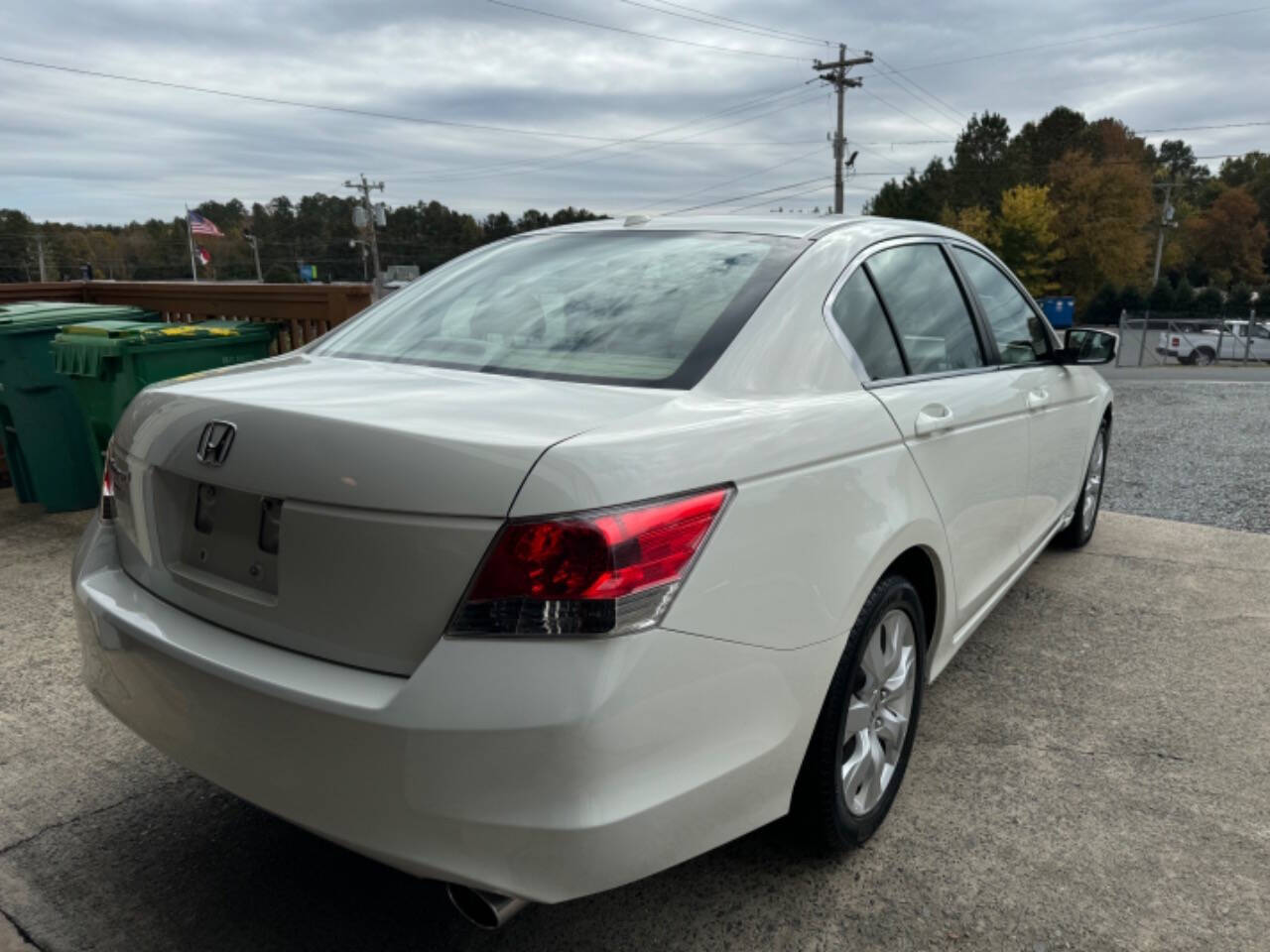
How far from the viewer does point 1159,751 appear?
2.91m

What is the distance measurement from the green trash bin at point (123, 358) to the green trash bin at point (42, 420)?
0.19 meters

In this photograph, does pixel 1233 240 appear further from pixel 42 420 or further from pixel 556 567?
pixel 556 567

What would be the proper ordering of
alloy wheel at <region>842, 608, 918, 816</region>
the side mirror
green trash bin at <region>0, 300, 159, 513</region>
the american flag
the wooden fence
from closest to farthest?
alloy wheel at <region>842, 608, 918, 816</region> → the side mirror → green trash bin at <region>0, 300, 159, 513</region> → the wooden fence → the american flag

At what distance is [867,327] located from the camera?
2.51 meters

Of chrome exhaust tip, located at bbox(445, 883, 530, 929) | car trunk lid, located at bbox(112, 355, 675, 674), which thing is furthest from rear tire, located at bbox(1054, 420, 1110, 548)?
chrome exhaust tip, located at bbox(445, 883, 530, 929)

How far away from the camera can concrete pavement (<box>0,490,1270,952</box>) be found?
213cm

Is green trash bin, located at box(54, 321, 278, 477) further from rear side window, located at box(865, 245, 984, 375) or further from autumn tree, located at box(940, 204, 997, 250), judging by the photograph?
autumn tree, located at box(940, 204, 997, 250)

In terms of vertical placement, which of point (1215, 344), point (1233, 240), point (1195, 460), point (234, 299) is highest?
point (1233, 240)

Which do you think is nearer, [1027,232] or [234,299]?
[234,299]

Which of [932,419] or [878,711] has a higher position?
[932,419]

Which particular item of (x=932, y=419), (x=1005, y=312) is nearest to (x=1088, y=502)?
(x=1005, y=312)

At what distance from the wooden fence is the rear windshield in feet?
9.02

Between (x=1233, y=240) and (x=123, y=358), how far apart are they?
97.3m

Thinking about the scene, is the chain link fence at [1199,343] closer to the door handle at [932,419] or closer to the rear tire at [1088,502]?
the rear tire at [1088,502]
